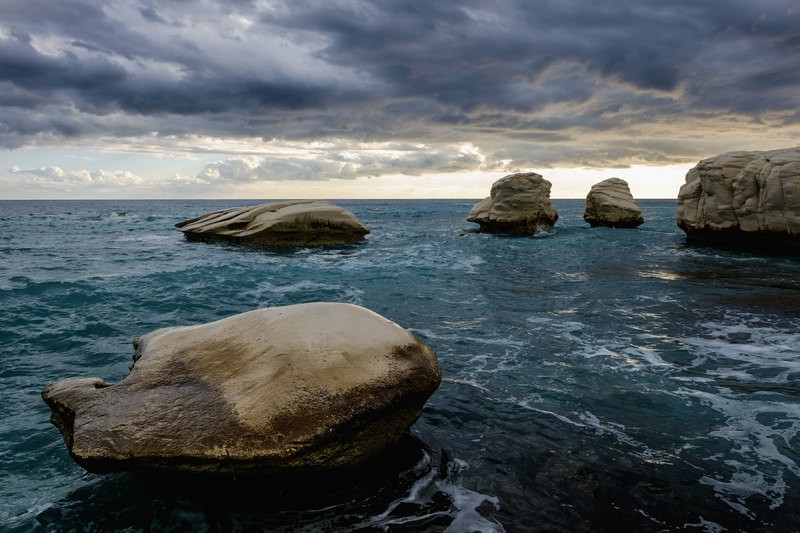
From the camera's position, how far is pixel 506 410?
6.08 metres

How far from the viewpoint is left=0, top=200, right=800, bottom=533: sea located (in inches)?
160

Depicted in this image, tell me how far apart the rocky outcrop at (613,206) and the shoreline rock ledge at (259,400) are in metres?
39.5

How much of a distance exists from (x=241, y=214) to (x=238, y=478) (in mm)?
26611

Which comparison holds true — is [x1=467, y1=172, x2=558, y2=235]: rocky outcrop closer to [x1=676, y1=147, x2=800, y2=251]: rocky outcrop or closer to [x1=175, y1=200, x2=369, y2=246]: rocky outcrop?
[x1=676, y1=147, x2=800, y2=251]: rocky outcrop

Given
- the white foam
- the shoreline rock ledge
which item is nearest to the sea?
the white foam

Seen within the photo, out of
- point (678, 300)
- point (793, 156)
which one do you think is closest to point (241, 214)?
point (678, 300)

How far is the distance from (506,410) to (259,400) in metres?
3.28

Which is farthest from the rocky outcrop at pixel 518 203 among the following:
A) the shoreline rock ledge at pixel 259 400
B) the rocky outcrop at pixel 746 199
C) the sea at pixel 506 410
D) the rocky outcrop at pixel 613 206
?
the shoreline rock ledge at pixel 259 400

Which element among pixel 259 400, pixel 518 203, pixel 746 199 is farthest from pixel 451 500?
pixel 518 203

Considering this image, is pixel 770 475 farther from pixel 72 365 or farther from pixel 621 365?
pixel 72 365

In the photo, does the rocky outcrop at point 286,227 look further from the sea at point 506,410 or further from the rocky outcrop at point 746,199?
the rocky outcrop at point 746,199

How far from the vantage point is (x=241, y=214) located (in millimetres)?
28891

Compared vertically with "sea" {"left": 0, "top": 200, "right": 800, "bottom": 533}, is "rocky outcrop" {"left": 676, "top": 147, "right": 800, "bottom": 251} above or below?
above

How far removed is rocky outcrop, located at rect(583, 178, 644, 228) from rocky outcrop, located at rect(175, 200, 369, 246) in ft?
75.1
